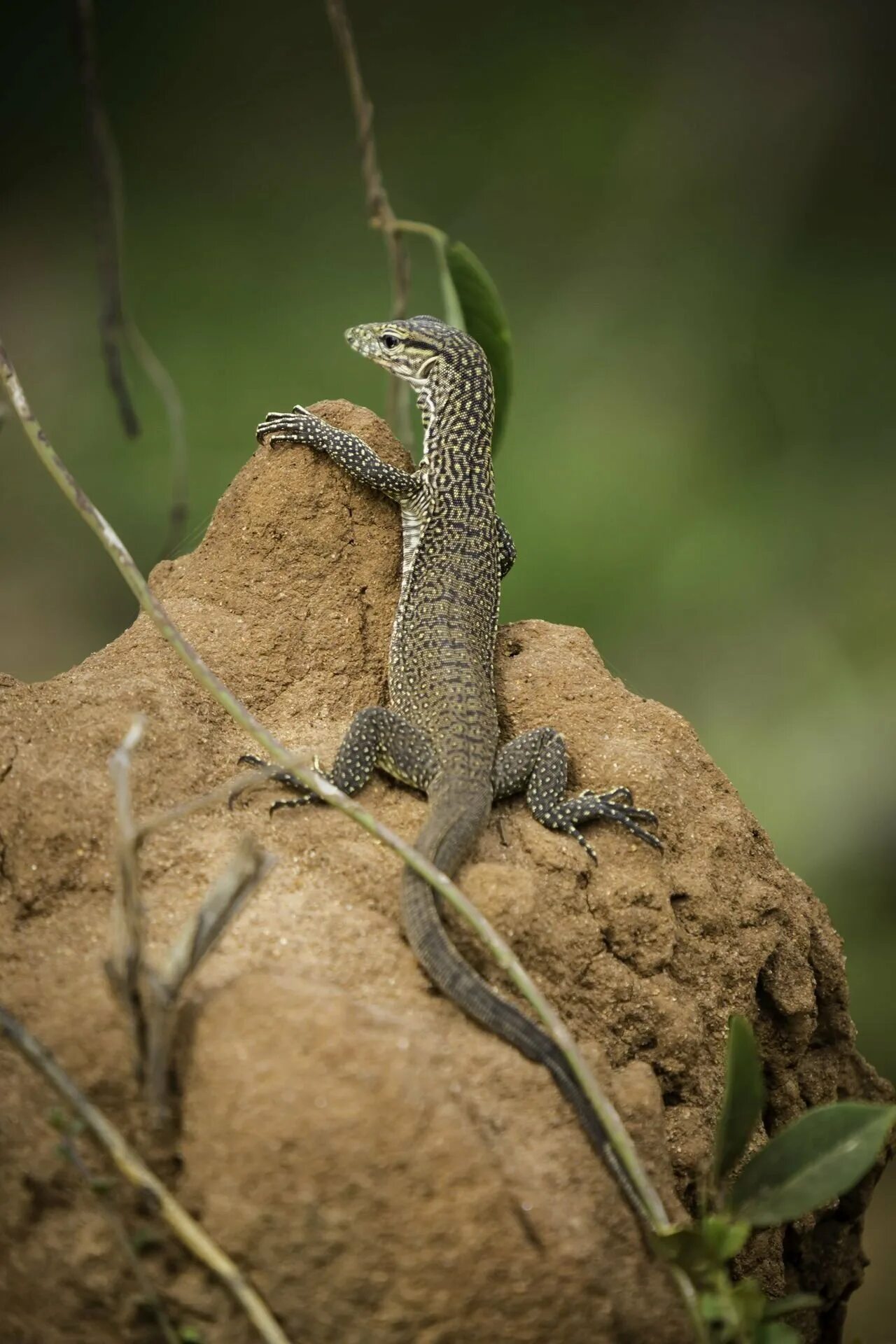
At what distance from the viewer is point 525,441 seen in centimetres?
710

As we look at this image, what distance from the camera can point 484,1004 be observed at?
314 cm

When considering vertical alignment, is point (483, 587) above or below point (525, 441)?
below

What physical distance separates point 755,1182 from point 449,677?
2085 millimetres

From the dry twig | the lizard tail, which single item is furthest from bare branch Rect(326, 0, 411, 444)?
the dry twig

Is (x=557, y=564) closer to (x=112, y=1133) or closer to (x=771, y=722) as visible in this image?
(x=771, y=722)

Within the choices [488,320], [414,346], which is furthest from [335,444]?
[488,320]

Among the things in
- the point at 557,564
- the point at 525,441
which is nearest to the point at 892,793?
the point at 557,564

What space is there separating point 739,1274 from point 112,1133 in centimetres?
206

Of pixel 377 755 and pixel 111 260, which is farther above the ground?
pixel 111 260

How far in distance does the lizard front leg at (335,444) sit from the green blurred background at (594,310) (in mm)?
1582

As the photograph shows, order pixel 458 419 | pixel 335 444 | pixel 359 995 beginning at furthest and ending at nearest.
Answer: pixel 458 419
pixel 335 444
pixel 359 995

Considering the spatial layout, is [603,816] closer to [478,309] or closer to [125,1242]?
[125,1242]

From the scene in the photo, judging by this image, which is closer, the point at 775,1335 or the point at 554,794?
the point at 775,1335

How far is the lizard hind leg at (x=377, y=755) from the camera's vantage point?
398cm
